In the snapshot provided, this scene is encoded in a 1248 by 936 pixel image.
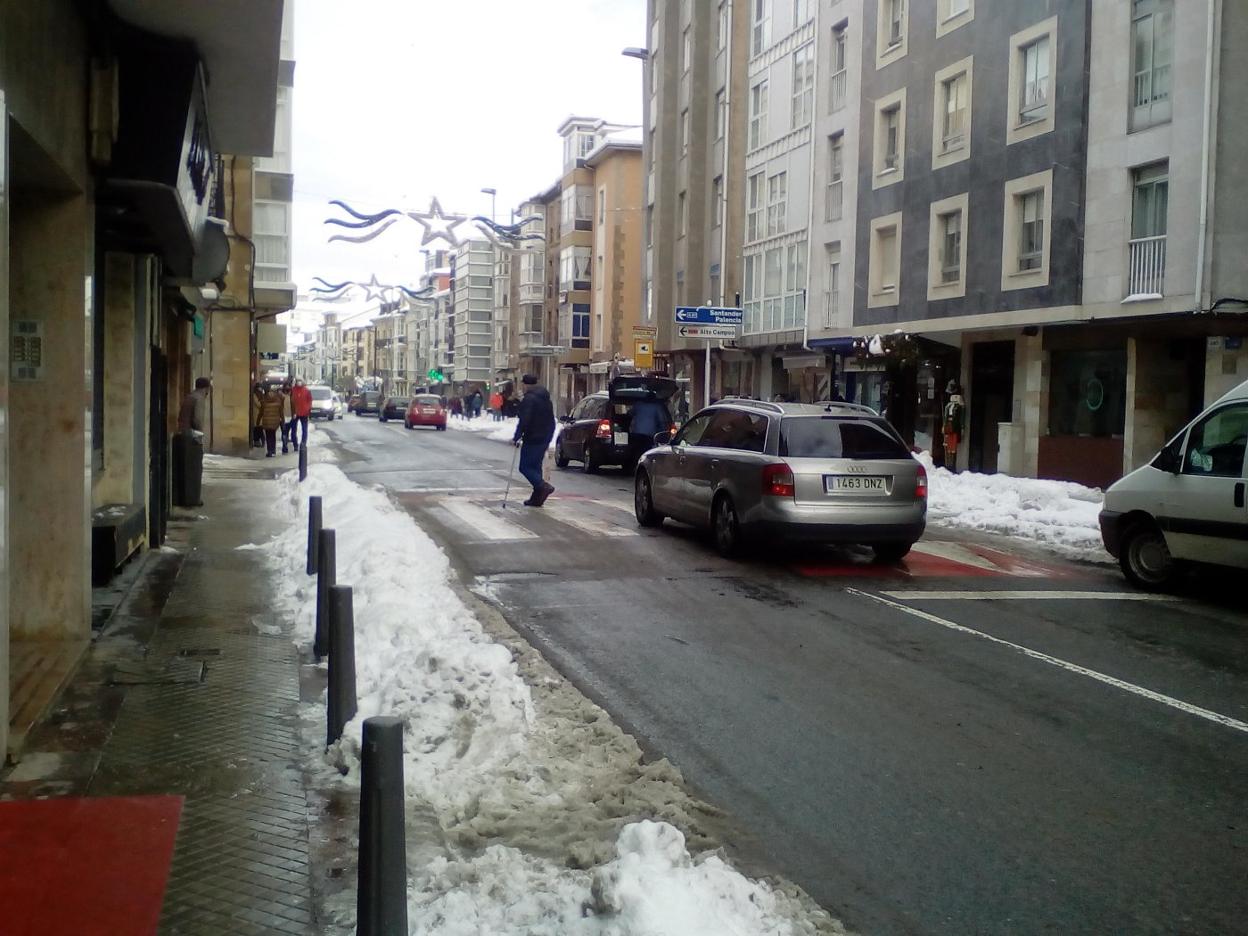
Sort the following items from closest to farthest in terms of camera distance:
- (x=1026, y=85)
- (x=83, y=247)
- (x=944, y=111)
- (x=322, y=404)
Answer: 1. (x=83, y=247)
2. (x=1026, y=85)
3. (x=944, y=111)
4. (x=322, y=404)

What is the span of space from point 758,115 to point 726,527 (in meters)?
30.2

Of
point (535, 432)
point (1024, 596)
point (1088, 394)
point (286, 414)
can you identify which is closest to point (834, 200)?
point (1088, 394)

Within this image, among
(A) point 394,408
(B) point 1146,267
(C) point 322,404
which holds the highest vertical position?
(B) point 1146,267

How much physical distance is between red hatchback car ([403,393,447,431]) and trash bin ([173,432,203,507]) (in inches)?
1401

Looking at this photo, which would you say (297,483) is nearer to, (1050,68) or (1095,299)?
(1095,299)

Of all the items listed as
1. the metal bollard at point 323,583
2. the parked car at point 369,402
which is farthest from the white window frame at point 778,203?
the parked car at point 369,402

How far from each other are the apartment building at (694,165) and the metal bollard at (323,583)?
3347cm

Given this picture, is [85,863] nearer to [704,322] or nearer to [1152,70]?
[704,322]

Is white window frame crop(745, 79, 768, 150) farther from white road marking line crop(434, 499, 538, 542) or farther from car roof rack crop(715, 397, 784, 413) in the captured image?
car roof rack crop(715, 397, 784, 413)

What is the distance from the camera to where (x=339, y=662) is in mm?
5523

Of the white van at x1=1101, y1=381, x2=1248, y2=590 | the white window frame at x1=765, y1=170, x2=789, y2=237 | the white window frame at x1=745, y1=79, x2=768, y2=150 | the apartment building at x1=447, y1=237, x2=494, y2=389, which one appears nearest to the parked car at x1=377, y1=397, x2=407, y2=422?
the white window frame at x1=745, y1=79, x2=768, y2=150

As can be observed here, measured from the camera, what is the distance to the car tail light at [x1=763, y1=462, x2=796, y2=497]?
11484 mm

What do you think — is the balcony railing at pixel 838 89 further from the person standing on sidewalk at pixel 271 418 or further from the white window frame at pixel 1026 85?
the person standing on sidewalk at pixel 271 418

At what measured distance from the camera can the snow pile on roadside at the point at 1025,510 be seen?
1447 centimetres
